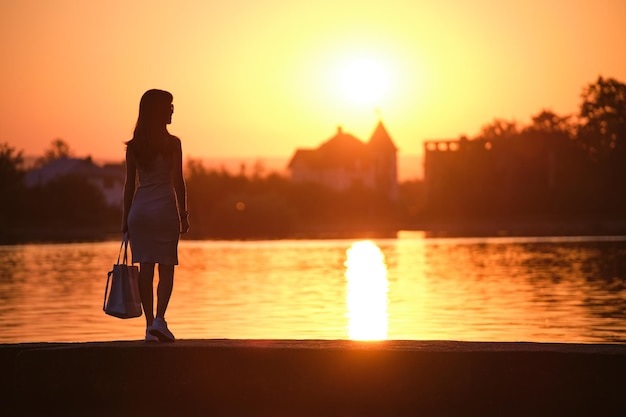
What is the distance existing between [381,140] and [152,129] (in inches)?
5488

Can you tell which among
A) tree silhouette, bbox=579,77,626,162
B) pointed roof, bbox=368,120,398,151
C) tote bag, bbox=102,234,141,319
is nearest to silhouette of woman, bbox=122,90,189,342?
tote bag, bbox=102,234,141,319

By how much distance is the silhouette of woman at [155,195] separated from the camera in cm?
1112

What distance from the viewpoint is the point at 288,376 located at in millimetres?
10383

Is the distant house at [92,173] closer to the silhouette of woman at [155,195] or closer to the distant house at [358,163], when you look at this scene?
the distant house at [358,163]

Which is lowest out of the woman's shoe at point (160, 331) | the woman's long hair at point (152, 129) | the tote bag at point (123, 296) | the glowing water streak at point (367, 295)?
the glowing water streak at point (367, 295)

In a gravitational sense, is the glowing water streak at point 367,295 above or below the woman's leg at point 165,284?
below

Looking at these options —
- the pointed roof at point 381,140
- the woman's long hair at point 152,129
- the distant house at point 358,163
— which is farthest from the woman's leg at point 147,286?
the pointed roof at point 381,140

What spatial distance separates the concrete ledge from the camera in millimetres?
10039

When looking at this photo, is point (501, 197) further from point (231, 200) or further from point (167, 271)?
point (167, 271)

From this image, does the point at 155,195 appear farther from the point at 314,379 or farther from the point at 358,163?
the point at 358,163

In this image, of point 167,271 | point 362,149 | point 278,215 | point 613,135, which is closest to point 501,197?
point 613,135

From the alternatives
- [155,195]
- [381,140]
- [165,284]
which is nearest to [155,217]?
[155,195]

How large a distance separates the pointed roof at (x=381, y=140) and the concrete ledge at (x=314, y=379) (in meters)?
139

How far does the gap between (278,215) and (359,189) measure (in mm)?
15017
